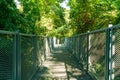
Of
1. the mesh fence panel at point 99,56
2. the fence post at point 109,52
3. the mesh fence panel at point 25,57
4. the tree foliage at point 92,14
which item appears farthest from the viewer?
the tree foliage at point 92,14

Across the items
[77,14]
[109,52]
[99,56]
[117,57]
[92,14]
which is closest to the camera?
[117,57]

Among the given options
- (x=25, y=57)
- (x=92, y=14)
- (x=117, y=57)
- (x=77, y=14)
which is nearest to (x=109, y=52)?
(x=117, y=57)

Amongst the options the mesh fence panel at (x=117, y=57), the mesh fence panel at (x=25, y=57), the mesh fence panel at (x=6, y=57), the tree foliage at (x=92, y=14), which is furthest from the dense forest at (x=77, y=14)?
the mesh fence panel at (x=117, y=57)

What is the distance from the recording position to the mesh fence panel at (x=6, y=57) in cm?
433

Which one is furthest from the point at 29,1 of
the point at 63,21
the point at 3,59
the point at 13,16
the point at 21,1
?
the point at 63,21

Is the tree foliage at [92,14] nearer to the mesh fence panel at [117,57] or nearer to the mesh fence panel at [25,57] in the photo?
the mesh fence panel at [25,57]

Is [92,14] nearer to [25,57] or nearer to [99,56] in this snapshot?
[99,56]

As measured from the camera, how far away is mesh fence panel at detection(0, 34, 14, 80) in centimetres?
433

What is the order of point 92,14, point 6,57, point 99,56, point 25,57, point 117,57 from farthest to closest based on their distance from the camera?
point 92,14
point 99,56
point 25,57
point 117,57
point 6,57

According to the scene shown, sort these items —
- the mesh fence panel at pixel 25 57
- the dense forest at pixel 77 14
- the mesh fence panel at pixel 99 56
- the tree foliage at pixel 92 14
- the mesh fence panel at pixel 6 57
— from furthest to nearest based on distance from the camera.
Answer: the tree foliage at pixel 92 14 < the dense forest at pixel 77 14 < the mesh fence panel at pixel 99 56 < the mesh fence panel at pixel 25 57 < the mesh fence panel at pixel 6 57

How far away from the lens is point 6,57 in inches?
184

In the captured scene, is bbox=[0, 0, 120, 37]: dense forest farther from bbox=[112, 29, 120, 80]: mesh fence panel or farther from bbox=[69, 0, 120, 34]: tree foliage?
bbox=[112, 29, 120, 80]: mesh fence panel

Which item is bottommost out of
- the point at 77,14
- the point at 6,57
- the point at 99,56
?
the point at 99,56

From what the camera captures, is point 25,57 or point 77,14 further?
point 77,14
